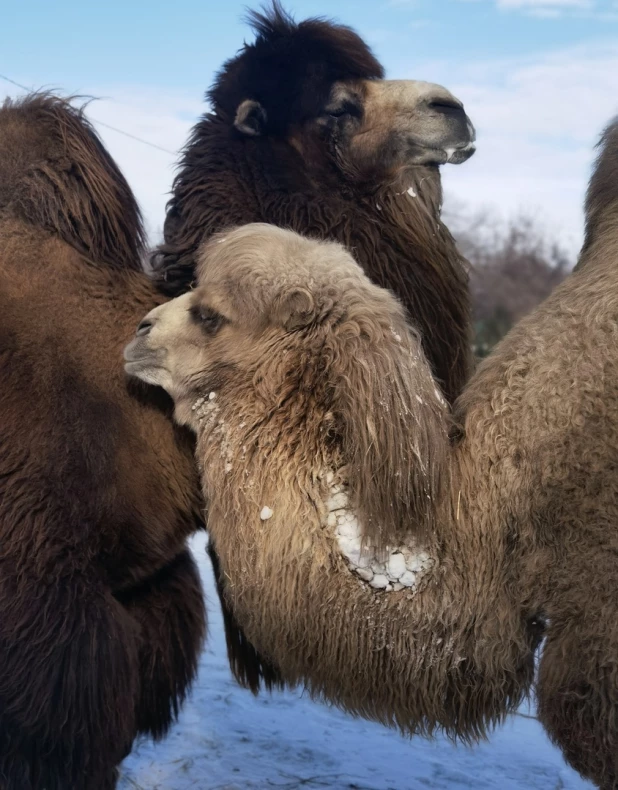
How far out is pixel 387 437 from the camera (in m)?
2.61

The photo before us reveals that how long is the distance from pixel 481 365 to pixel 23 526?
1576 mm

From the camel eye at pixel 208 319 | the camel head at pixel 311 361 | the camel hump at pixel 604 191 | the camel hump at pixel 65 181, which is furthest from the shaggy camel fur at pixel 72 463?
the camel hump at pixel 604 191

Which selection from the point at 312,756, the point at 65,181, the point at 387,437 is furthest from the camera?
the point at 312,756

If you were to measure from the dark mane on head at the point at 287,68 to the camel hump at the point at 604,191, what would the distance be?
107 cm

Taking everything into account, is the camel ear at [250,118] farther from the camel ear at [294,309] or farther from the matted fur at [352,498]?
the camel ear at [294,309]

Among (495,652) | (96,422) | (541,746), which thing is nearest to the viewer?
(495,652)

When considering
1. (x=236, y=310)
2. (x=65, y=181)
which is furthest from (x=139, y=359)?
(x=65, y=181)

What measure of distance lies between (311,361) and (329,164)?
48.9 inches

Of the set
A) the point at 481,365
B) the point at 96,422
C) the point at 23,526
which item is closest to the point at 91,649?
the point at 23,526

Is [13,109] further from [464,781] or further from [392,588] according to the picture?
[464,781]

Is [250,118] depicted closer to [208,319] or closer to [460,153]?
[460,153]

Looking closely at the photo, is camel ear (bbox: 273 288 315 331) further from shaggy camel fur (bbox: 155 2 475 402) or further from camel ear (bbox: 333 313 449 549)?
shaggy camel fur (bbox: 155 2 475 402)

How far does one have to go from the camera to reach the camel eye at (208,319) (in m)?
3.02

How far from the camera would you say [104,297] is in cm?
344
